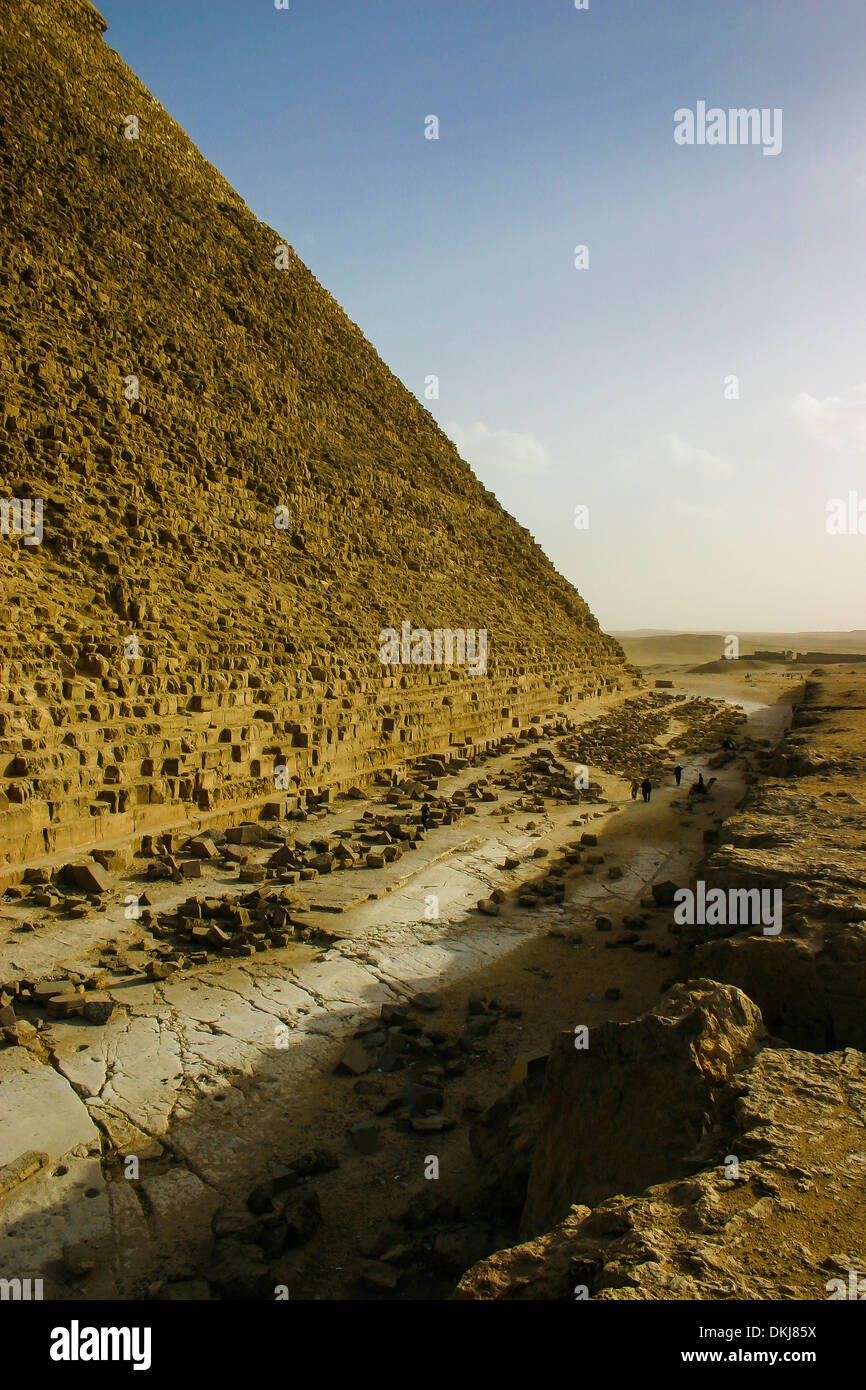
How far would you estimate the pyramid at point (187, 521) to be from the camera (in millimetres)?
11856

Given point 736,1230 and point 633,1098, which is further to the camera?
point 633,1098

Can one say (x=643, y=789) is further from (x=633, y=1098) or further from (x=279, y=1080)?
(x=633, y=1098)

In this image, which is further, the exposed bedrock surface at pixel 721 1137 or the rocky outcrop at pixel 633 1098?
the rocky outcrop at pixel 633 1098

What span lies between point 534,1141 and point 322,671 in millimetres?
13624

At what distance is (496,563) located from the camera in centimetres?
3603

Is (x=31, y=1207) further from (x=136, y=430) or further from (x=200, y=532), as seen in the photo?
(x=136, y=430)

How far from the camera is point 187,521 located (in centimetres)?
1759

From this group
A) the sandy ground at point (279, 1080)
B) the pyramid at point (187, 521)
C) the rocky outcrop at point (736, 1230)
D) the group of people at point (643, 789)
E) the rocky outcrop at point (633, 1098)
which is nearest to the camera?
the rocky outcrop at point (736, 1230)

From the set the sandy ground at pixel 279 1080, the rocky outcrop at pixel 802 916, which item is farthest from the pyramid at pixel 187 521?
the rocky outcrop at pixel 802 916

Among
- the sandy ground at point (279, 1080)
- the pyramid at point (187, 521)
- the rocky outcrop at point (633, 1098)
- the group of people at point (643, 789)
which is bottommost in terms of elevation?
the sandy ground at point (279, 1080)

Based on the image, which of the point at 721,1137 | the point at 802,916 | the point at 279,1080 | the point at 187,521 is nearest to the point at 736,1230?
the point at 721,1137

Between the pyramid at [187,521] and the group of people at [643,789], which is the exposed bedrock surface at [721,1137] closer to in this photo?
the pyramid at [187,521]

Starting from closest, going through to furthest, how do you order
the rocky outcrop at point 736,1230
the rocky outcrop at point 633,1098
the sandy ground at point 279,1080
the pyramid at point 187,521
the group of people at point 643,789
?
the rocky outcrop at point 736,1230
the rocky outcrop at point 633,1098
the sandy ground at point 279,1080
the pyramid at point 187,521
the group of people at point 643,789

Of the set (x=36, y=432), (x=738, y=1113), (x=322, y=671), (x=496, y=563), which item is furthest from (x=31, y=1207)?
(x=496, y=563)
